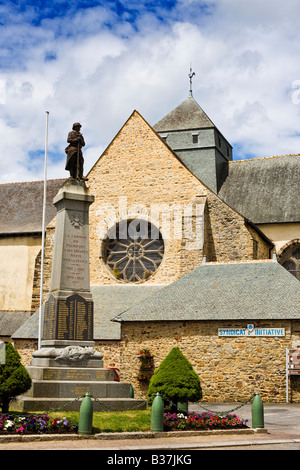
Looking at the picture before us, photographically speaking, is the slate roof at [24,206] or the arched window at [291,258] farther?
the slate roof at [24,206]

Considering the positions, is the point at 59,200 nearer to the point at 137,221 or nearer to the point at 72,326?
the point at 72,326

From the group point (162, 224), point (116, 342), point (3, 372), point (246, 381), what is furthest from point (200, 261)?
point (3, 372)

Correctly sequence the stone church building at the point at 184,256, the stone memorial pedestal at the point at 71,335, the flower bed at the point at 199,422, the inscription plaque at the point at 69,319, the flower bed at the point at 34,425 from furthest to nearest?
1. the stone church building at the point at 184,256
2. the inscription plaque at the point at 69,319
3. the stone memorial pedestal at the point at 71,335
4. the flower bed at the point at 199,422
5. the flower bed at the point at 34,425

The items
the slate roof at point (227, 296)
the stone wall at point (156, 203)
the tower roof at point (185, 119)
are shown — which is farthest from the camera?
the tower roof at point (185, 119)

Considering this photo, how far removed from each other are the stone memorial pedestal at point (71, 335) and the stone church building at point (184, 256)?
717cm

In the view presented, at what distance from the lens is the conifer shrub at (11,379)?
10.9 meters

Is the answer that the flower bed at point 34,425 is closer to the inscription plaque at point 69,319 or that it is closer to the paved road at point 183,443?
the paved road at point 183,443

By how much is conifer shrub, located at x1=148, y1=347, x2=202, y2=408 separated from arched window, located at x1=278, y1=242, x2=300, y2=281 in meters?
17.5

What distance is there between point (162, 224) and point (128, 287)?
314 centimetres

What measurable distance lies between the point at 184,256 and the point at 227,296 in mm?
4285

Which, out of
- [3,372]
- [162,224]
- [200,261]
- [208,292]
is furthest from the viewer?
[162,224]

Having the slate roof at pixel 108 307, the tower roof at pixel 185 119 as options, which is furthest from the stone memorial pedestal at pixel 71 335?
the tower roof at pixel 185 119

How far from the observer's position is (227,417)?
41.0 feet

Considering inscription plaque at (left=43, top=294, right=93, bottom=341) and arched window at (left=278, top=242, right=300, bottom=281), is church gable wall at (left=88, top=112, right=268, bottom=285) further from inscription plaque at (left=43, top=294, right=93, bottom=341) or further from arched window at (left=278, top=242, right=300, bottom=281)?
inscription plaque at (left=43, top=294, right=93, bottom=341)
